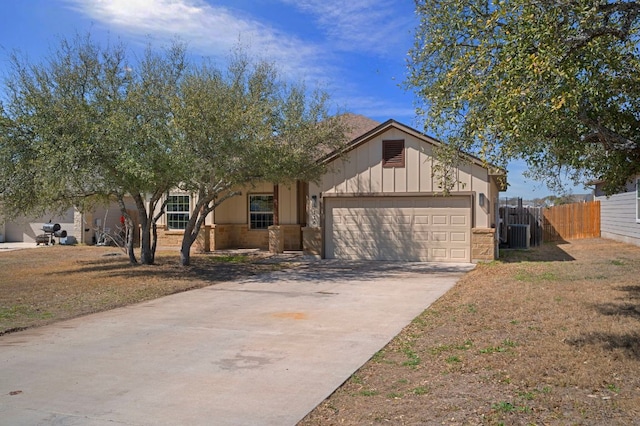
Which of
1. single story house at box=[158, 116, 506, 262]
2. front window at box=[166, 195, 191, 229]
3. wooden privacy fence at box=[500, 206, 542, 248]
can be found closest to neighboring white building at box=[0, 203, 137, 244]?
front window at box=[166, 195, 191, 229]

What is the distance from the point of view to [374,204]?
19.4 metres

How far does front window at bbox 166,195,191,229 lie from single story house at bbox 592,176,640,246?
53.7ft

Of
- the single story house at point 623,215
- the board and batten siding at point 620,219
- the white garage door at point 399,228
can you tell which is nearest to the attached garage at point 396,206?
the white garage door at point 399,228

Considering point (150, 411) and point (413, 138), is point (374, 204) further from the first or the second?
point (150, 411)

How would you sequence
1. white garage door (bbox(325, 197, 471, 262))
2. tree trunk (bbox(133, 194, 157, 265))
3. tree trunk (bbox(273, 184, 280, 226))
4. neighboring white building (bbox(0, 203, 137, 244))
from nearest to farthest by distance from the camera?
1. tree trunk (bbox(133, 194, 157, 265))
2. white garage door (bbox(325, 197, 471, 262))
3. tree trunk (bbox(273, 184, 280, 226))
4. neighboring white building (bbox(0, 203, 137, 244))

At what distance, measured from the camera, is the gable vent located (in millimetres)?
18828

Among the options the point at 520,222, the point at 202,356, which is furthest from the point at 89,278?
the point at 520,222

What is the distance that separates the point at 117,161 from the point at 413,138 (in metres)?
9.76

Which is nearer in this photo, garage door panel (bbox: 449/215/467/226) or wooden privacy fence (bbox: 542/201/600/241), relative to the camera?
garage door panel (bbox: 449/215/467/226)

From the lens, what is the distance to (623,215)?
930 inches

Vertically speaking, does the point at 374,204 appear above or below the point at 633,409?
above

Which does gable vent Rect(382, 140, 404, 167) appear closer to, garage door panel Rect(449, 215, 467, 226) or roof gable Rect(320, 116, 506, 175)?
roof gable Rect(320, 116, 506, 175)

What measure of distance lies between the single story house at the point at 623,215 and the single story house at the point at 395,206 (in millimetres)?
Result: 6122

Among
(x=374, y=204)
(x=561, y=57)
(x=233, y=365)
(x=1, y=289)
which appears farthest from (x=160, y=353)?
(x=374, y=204)
